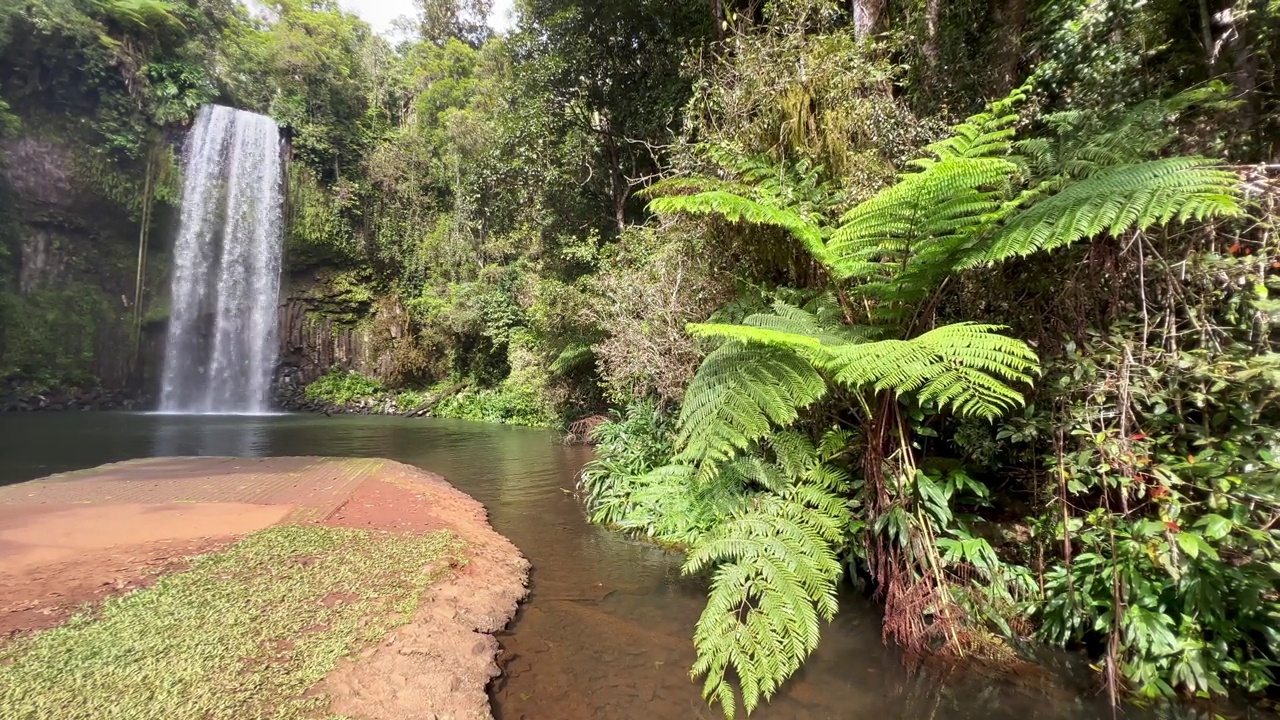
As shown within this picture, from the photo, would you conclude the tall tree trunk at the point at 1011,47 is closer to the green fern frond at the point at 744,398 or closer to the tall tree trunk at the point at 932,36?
the tall tree trunk at the point at 932,36

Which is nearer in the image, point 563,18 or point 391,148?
point 563,18

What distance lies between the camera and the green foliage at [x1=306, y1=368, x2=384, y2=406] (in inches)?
806

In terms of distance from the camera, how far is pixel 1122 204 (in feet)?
7.06

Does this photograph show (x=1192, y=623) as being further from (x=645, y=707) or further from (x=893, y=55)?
(x=893, y=55)

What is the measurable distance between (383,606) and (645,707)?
65.2 inches

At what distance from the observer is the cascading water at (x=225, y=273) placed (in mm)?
19766

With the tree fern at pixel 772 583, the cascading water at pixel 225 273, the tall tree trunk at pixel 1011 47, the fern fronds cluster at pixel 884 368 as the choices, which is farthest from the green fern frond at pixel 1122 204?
the cascading water at pixel 225 273

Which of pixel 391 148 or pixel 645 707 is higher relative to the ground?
pixel 391 148

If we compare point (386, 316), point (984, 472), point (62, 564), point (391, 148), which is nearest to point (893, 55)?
point (984, 472)

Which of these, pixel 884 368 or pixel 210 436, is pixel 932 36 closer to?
pixel 884 368

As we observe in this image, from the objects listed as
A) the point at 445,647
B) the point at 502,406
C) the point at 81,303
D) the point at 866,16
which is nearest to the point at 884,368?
the point at 445,647

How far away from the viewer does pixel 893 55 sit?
17.0ft

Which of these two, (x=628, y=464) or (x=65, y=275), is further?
(x=65, y=275)

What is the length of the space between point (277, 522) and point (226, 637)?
2.28 meters
